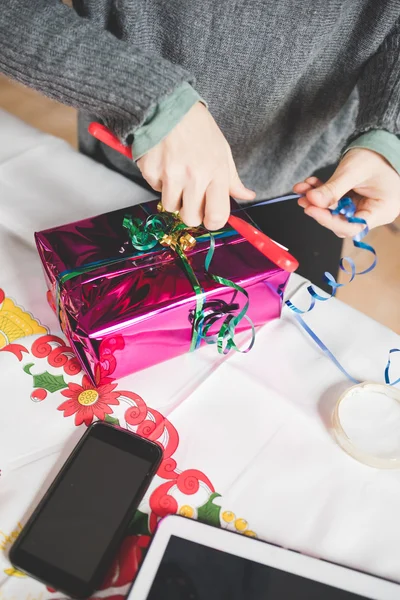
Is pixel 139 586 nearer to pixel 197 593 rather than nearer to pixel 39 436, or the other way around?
pixel 197 593

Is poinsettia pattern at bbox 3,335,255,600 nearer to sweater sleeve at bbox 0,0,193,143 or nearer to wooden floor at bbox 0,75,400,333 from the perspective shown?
sweater sleeve at bbox 0,0,193,143

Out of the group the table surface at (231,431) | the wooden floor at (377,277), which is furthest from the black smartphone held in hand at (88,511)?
the wooden floor at (377,277)

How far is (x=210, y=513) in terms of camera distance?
0.40 meters

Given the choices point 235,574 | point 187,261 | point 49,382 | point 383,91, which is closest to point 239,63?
point 383,91

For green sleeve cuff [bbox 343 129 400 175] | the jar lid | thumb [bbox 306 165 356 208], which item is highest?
green sleeve cuff [bbox 343 129 400 175]

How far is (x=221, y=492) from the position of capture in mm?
413

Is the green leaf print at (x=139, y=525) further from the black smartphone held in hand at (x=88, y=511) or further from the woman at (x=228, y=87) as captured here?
the woman at (x=228, y=87)

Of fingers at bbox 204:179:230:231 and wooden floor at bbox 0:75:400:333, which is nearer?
fingers at bbox 204:179:230:231

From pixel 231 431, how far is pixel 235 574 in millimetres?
117

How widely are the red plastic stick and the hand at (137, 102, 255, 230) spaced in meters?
0.02

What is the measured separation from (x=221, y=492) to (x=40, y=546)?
0.48ft

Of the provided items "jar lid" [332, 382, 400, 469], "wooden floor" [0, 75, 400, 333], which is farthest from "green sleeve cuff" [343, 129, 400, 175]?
"wooden floor" [0, 75, 400, 333]

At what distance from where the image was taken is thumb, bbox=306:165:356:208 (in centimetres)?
46

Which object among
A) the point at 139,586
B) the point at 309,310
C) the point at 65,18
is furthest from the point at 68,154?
the point at 139,586
